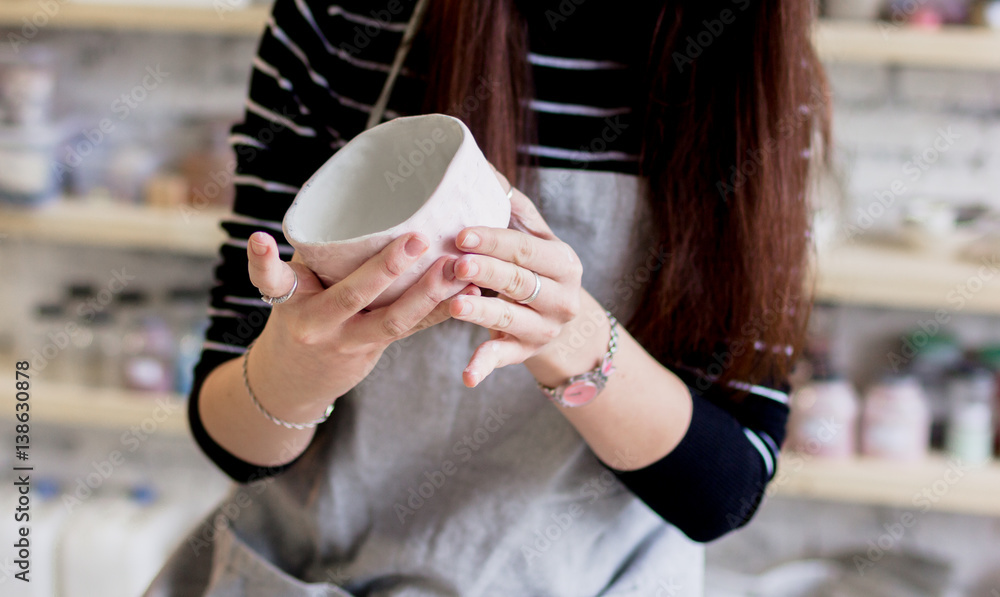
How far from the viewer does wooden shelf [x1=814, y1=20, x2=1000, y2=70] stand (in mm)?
1160

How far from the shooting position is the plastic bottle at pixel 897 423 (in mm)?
1353

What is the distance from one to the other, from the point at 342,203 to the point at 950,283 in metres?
1.10

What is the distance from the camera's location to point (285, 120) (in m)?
0.63

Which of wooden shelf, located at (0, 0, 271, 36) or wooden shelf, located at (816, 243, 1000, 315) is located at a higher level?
wooden shelf, located at (0, 0, 271, 36)

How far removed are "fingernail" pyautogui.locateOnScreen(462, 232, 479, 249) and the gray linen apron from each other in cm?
25

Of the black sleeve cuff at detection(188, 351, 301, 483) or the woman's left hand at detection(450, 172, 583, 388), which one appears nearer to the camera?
the woman's left hand at detection(450, 172, 583, 388)

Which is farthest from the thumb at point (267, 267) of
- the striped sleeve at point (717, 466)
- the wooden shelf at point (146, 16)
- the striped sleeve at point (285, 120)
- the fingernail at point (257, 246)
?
the wooden shelf at point (146, 16)

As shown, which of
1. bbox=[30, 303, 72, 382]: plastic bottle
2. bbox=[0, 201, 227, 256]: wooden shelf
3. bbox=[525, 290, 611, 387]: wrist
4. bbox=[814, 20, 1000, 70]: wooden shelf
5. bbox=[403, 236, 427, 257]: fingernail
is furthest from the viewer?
bbox=[30, 303, 72, 382]: plastic bottle

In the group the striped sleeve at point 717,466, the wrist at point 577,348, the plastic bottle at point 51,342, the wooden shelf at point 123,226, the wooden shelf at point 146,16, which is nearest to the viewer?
the wrist at point 577,348

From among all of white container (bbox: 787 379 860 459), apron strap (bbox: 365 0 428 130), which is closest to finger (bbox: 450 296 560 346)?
apron strap (bbox: 365 0 428 130)

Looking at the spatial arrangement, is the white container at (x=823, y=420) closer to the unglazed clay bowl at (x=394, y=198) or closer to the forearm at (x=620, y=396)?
the forearm at (x=620, y=396)

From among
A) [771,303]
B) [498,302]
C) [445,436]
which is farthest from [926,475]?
[498,302]

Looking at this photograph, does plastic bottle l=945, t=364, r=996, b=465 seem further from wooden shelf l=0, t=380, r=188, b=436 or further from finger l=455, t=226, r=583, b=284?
wooden shelf l=0, t=380, r=188, b=436

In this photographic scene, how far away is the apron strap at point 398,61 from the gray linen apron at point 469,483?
136mm
